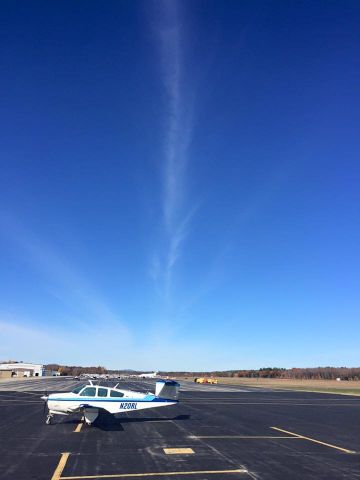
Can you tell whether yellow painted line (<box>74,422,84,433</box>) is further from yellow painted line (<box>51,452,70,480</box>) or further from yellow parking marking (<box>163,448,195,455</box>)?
yellow parking marking (<box>163,448,195,455</box>)

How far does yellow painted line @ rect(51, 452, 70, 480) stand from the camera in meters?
13.4

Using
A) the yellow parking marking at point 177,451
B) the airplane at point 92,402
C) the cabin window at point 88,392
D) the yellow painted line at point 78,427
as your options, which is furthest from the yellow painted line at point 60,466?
the cabin window at point 88,392

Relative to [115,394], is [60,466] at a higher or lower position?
lower

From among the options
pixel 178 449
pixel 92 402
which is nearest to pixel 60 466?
pixel 178 449

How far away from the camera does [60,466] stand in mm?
14812

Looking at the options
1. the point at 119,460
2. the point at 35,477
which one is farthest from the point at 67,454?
the point at 35,477

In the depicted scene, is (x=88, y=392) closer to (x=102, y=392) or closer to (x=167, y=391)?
(x=102, y=392)

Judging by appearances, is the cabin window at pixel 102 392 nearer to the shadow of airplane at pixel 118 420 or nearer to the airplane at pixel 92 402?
the airplane at pixel 92 402

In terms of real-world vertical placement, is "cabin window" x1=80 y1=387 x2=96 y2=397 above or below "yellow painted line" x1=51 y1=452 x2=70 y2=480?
above

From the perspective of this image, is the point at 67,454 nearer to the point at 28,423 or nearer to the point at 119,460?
the point at 119,460

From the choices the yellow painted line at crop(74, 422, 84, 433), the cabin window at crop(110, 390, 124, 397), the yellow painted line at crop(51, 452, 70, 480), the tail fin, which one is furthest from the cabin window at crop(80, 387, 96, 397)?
the yellow painted line at crop(51, 452, 70, 480)

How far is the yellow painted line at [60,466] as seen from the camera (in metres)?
13.4

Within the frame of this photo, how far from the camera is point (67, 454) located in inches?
668

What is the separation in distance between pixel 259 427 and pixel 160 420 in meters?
7.06
